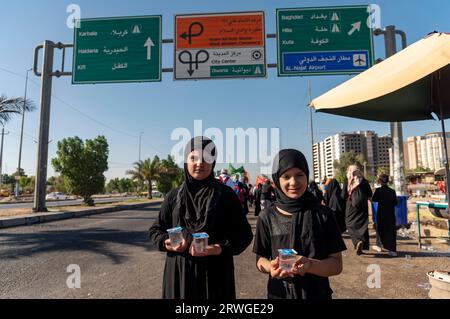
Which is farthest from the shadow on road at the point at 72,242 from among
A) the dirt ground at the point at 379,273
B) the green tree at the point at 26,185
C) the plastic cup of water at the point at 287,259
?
the green tree at the point at 26,185

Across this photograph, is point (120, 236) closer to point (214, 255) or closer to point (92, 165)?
point (214, 255)

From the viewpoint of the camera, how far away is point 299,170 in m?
1.91

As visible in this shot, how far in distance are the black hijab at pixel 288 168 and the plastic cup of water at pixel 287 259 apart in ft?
1.14

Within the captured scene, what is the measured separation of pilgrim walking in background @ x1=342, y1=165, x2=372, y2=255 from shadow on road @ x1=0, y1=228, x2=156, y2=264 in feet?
14.1

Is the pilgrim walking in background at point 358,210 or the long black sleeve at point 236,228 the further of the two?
the pilgrim walking in background at point 358,210

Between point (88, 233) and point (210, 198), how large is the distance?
7926mm

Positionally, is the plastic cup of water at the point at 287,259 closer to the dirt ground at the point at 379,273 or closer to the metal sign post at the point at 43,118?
the dirt ground at the point at 379,273

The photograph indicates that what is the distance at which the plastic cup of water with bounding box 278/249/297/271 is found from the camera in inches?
63.2

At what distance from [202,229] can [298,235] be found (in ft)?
2.09

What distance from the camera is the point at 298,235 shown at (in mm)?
1854

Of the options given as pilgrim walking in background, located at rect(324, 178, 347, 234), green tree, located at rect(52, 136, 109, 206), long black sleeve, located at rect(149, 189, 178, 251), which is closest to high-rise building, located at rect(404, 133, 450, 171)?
green tree, located at rect(52, 136, 109, 206)

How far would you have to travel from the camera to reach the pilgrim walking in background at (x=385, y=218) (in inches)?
227

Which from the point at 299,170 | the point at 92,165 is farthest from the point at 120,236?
the point at 92,165

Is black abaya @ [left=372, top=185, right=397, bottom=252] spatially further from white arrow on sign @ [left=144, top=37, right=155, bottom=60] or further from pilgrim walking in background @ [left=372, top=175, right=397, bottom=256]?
white arrow on sign @ [left=144, top=37, right=155, bottom=60]
